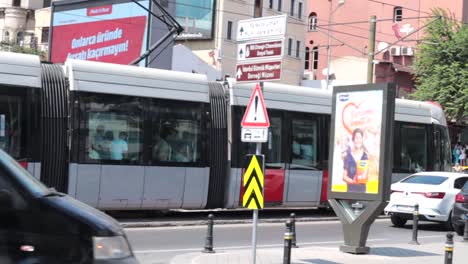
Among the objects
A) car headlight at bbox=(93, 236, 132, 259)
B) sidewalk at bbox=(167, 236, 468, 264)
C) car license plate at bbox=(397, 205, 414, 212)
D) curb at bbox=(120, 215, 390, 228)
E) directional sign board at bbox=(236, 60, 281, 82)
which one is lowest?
curb at bbox=(120, 215, 390, 228)

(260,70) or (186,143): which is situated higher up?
(260,70)

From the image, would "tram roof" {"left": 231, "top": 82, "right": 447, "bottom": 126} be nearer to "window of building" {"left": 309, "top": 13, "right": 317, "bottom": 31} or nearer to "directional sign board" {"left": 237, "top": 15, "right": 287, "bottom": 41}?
"directional sign board" {"left": 237, "top": 15, "right": 287, "bottom": 41}

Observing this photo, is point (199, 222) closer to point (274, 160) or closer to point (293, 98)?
point (274, 160)

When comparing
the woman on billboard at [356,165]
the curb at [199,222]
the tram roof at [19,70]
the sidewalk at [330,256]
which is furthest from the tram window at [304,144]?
the tram roof at [19,70]

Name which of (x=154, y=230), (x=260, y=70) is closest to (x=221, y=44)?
(x=154, y=230)

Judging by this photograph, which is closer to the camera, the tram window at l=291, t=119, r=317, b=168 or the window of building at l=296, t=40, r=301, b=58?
the tram window at l=291, t=119, r=317, b=168

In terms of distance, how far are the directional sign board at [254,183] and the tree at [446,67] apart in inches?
1249

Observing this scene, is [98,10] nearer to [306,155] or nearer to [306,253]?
[306,155]

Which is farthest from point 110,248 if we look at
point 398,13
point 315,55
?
point 315,55

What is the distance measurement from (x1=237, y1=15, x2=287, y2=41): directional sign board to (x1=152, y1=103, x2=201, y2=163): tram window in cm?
607

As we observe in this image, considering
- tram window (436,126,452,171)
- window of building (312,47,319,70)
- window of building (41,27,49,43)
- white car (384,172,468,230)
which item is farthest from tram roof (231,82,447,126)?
window of building (41,27,49,43)

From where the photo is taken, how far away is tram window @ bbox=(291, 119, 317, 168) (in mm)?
18422

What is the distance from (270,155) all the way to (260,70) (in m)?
8.29

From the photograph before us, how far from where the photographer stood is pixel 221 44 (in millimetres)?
56375
